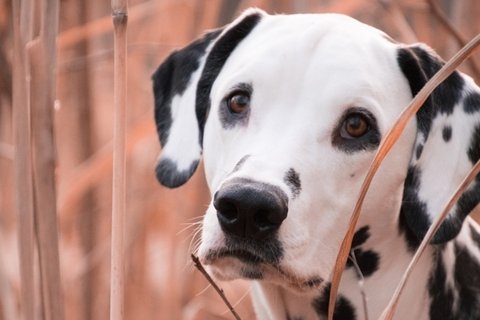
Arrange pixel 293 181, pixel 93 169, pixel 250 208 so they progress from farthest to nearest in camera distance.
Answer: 1. pixel 93 169
2. pixel 293 181
3. pixel 250 208

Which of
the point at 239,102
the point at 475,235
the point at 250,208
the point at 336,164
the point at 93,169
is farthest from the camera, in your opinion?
the point at 93,169

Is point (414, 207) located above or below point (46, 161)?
below

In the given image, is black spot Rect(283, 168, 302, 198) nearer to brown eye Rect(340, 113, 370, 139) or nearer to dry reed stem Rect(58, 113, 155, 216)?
brown eye Rect(340, 113, 370, 139)

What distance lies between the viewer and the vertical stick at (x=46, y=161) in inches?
79.0

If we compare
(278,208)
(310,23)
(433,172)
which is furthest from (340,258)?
(310,23)

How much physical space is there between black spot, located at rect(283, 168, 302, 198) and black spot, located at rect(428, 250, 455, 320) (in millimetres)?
400

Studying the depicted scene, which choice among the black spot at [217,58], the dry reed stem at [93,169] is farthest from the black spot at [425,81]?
the dry reed stem at [93,169]

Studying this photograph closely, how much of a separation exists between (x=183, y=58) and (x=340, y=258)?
88cm

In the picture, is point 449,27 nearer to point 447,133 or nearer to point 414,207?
point 447,133

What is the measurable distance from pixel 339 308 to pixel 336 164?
326mm

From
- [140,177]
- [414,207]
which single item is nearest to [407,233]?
[414,207]

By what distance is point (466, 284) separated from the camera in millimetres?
2309

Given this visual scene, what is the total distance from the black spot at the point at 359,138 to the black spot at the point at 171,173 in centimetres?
38

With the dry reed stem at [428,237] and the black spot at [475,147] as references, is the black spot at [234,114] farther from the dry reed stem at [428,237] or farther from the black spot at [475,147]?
the dry reed stem at [428,237]
